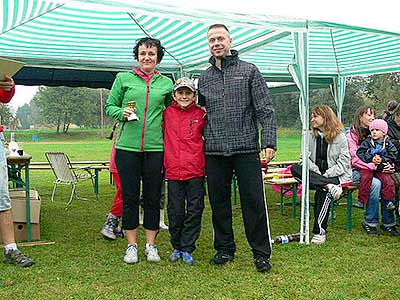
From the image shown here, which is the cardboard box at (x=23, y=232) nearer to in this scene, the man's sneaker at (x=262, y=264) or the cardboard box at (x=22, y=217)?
the cardboard box at (x=22, y=217)

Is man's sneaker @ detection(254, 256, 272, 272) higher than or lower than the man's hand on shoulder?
lower

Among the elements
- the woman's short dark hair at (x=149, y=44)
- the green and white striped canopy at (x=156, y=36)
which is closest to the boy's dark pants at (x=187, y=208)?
the woman's short dark hair at (x=149, y=44)

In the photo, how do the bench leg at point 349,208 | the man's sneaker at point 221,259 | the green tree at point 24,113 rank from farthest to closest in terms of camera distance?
the green tree at point 24,113, the bench leg at point 349,208, the man's sneaker at point 221,259

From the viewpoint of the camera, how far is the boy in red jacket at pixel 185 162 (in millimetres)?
3504

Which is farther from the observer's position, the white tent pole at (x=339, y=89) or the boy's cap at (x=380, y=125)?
the white tent pole at (x=339, y=89)

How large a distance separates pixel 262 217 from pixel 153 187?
0.80 metres

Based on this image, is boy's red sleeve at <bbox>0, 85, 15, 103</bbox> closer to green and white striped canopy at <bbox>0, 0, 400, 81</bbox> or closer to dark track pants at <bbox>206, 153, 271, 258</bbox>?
green and white striped canopy at <bbox>0, 0, 400, 81</bbox>

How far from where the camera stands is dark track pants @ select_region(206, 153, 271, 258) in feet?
11.1

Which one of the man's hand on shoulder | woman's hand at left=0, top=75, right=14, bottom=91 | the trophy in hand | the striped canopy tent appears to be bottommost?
the man's hand on shoulder

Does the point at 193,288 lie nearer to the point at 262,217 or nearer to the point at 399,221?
the point at 262,217

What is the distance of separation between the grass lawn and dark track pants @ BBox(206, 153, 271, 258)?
23cm

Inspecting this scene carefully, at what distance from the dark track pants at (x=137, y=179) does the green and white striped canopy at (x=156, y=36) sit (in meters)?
1.00

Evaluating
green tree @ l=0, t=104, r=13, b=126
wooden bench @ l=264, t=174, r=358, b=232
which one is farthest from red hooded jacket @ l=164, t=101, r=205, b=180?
green tree @ l=0, t=104, r=13, b=126

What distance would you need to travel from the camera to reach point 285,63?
28.0ft
